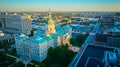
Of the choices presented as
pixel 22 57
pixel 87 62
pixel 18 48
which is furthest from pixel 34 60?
pixel 87 62

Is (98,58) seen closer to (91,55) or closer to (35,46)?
(91,55)

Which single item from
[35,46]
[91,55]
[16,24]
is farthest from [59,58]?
[16,24]

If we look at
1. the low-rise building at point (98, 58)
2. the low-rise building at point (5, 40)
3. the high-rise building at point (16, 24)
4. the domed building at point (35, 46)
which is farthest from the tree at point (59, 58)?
the high-rise building at point (16, 24)

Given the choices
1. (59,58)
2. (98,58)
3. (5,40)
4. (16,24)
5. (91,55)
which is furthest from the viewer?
(16,24)

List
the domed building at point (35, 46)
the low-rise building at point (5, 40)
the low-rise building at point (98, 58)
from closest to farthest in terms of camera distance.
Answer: the low-rise building at point (98, 58) → the domed building at point (35, 46) → the low-rise building at point (5, 40)

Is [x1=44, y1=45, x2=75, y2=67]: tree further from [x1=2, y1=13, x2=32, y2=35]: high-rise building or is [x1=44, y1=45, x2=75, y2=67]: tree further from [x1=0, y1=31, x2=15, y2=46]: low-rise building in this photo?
[x1=2, y1=13, x2=32, y2=35]: high-rise building

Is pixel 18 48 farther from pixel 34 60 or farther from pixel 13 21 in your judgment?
pixel 13 21

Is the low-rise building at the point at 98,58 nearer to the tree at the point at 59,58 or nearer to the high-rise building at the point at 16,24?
the tree at the point at 59,58

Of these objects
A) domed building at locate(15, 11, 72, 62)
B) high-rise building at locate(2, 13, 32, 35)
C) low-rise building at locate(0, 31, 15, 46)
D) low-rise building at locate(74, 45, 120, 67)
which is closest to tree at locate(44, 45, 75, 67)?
domed building at locate(15, 11, 72, 62)
